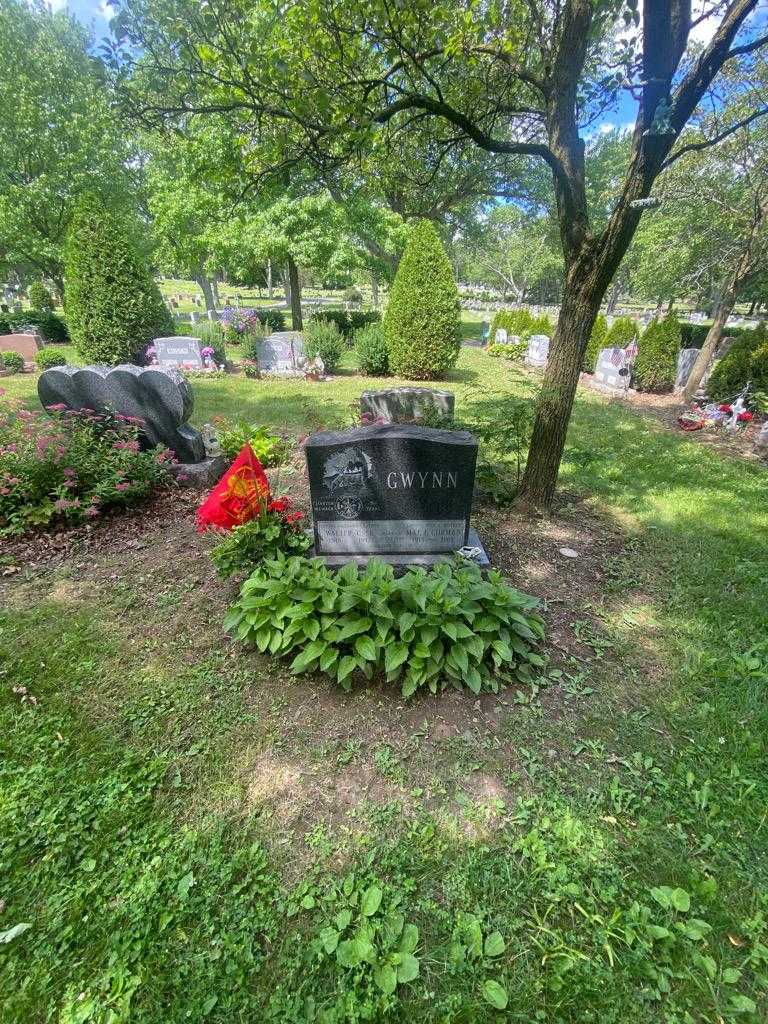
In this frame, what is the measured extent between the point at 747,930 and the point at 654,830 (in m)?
0.40

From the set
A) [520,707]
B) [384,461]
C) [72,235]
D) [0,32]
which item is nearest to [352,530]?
[384,461]

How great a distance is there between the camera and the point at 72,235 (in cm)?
957

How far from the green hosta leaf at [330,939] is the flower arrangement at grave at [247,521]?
214 cm

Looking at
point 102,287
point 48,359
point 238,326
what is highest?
point 102,287

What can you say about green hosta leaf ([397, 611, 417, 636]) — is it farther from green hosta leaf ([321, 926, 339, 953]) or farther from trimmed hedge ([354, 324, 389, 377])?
trimmed hedge ([354, 324, 389, 377])

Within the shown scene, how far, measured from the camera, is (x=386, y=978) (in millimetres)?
1573

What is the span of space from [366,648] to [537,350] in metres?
14.9

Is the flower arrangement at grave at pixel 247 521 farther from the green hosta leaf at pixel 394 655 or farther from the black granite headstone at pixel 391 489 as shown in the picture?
the green hosta leaf at pixel 394 655

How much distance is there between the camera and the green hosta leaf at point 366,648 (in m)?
2.60

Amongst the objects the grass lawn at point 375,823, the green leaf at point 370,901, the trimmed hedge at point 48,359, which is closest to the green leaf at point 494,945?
the grass lawn at point 375,823

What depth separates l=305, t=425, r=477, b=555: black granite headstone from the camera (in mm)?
3338

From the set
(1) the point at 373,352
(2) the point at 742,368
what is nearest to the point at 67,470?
(1) the point at 373,352

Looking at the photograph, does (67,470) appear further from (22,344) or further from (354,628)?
(22,344)

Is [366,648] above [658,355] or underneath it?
underneath
